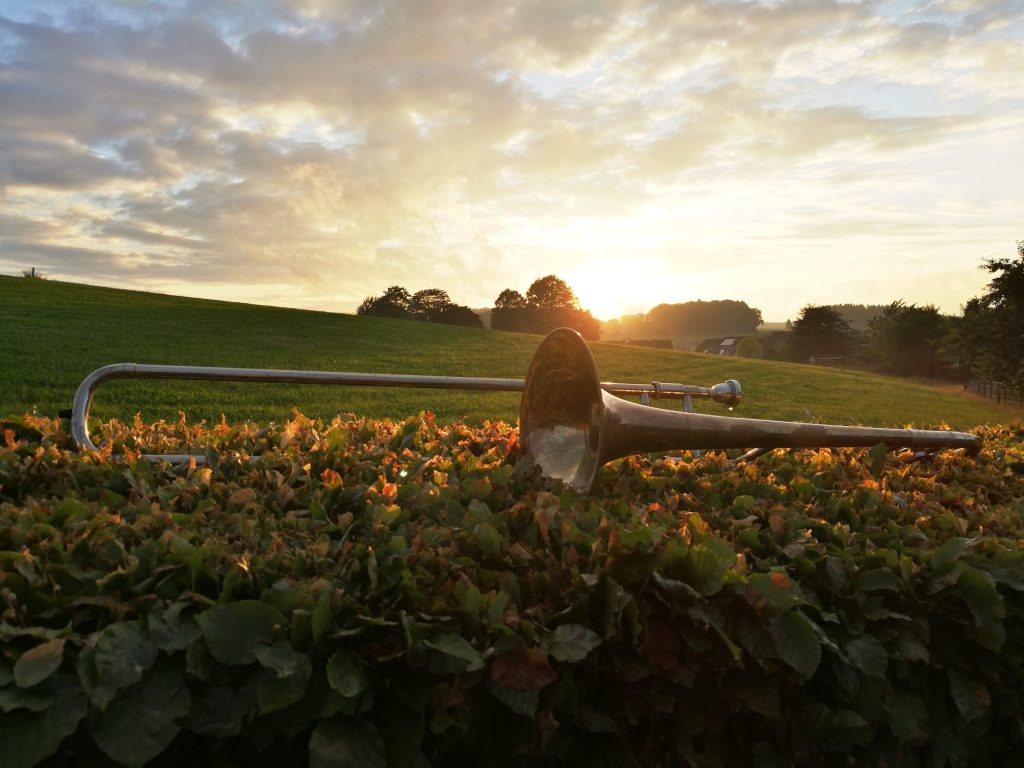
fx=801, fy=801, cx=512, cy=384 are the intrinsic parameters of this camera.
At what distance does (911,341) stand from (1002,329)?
815 inches

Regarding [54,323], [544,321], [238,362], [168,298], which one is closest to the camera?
[238,362]

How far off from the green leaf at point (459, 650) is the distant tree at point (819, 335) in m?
62.6

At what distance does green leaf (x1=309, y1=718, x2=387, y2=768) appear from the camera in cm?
170

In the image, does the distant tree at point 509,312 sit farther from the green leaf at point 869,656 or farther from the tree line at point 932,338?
the green leaf at point 869,656

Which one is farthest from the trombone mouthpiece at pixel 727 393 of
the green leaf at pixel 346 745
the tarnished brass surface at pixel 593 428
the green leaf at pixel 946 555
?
the green leaf at pixel 346 745

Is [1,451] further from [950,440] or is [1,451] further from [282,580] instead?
[950,440]

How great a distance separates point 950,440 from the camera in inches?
184

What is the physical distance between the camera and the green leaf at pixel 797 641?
7.09ft

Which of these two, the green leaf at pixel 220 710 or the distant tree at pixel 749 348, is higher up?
the distant tree at pixel 749 348

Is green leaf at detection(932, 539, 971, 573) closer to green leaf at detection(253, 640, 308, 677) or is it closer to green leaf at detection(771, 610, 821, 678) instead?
green leaf at detection(771, 610, 821, 678)

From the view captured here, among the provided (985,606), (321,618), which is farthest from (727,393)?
(321,618)

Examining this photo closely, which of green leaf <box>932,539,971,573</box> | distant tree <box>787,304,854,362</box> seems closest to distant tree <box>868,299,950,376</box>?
distant tree <box>787,304,854,362</box>

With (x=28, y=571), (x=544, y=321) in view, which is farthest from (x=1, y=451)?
(x=544, y=321)

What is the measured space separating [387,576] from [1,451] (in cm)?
226
